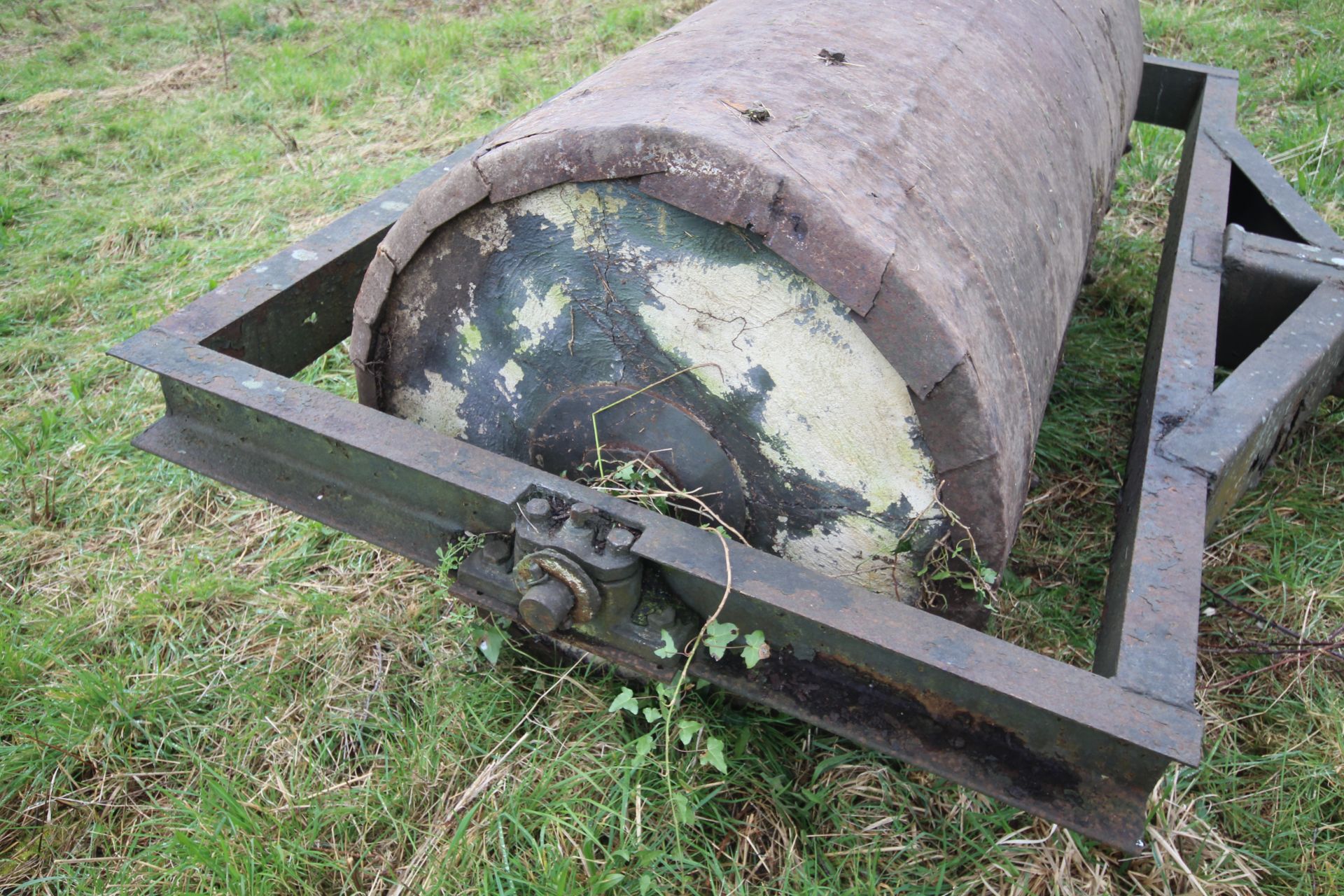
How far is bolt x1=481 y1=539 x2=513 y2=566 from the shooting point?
5.98 ft

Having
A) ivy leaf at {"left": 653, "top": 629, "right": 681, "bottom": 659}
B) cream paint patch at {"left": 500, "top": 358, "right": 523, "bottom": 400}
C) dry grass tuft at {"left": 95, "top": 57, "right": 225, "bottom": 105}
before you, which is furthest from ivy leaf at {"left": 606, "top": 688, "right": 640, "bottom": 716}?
dry grass tuft at {"left": 95, "top": 57, "right": 225, "bottom": 105}

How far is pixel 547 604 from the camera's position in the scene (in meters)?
1.67

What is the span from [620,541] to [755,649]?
293 mm

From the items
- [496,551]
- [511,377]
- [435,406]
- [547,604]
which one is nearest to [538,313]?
[511,377]

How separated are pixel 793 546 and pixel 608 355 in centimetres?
54

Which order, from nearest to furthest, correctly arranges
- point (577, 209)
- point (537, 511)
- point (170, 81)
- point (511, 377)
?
point (537, 511) < point (577, 209) < point (511, 377) < point (170, 81)

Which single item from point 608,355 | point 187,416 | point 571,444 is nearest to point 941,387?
point 608,355

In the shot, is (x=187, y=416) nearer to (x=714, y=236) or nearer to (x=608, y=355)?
(x=608, y=355)

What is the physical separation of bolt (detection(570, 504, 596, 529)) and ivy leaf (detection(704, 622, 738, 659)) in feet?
0.92

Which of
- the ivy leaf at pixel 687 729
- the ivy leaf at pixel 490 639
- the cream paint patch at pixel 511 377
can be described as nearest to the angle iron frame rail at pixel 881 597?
the ivy leaf at pixel 687 729

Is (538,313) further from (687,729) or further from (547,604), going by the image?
(687,729)

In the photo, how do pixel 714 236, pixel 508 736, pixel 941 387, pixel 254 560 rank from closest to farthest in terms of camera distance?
pixel 941 387
pixel 714 236
pixel 508 736
pixel 254 560

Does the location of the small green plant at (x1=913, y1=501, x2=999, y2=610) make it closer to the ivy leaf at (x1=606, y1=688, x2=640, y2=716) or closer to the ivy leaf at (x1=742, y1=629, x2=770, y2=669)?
the ivy leaf at (x1=742, y1=629, x2=770, y2=669)

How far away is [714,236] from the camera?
5.66ft
